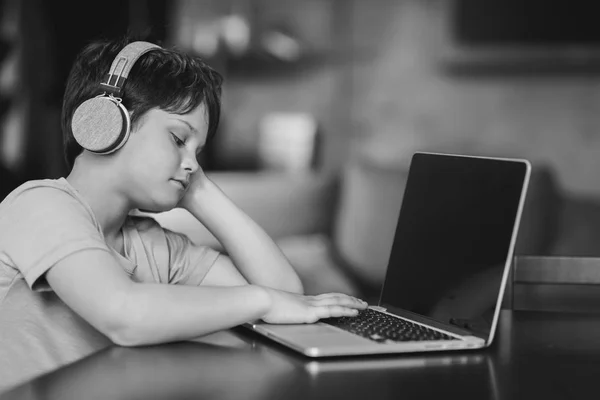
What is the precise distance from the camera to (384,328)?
985mm

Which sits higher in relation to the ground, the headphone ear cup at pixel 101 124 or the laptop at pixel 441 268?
the headphone ear cup at pixel 101 124

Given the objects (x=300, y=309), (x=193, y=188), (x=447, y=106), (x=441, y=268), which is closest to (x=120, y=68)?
(x=193, y=188)

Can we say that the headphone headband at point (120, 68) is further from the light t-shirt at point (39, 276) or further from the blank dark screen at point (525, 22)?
the blank dark screen at point (525, 22)

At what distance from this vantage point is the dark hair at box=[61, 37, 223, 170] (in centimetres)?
108

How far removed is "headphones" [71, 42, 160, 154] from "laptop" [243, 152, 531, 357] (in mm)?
280

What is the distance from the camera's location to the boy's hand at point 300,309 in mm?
989

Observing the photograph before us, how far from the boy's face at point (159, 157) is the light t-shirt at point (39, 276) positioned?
73mm

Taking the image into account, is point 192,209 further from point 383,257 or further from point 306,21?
point 306,21

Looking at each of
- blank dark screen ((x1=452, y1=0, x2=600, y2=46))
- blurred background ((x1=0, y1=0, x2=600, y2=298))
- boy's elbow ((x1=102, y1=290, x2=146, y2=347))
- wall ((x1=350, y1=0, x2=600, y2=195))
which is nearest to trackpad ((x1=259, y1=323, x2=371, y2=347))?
boy's elbow ((x1=102, y1=290, x2=146, y2=347))

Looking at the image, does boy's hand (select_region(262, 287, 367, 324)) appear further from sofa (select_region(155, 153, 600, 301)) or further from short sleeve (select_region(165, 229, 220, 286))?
sofa (select_region(155, 153, 600, 301))

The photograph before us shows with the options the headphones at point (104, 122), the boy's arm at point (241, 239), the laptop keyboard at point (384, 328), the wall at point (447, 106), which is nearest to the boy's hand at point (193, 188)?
the boy's arm at point (241, 239)

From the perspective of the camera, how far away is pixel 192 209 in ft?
4.16

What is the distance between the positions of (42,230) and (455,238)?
1.65ft

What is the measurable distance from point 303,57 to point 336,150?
463mm
